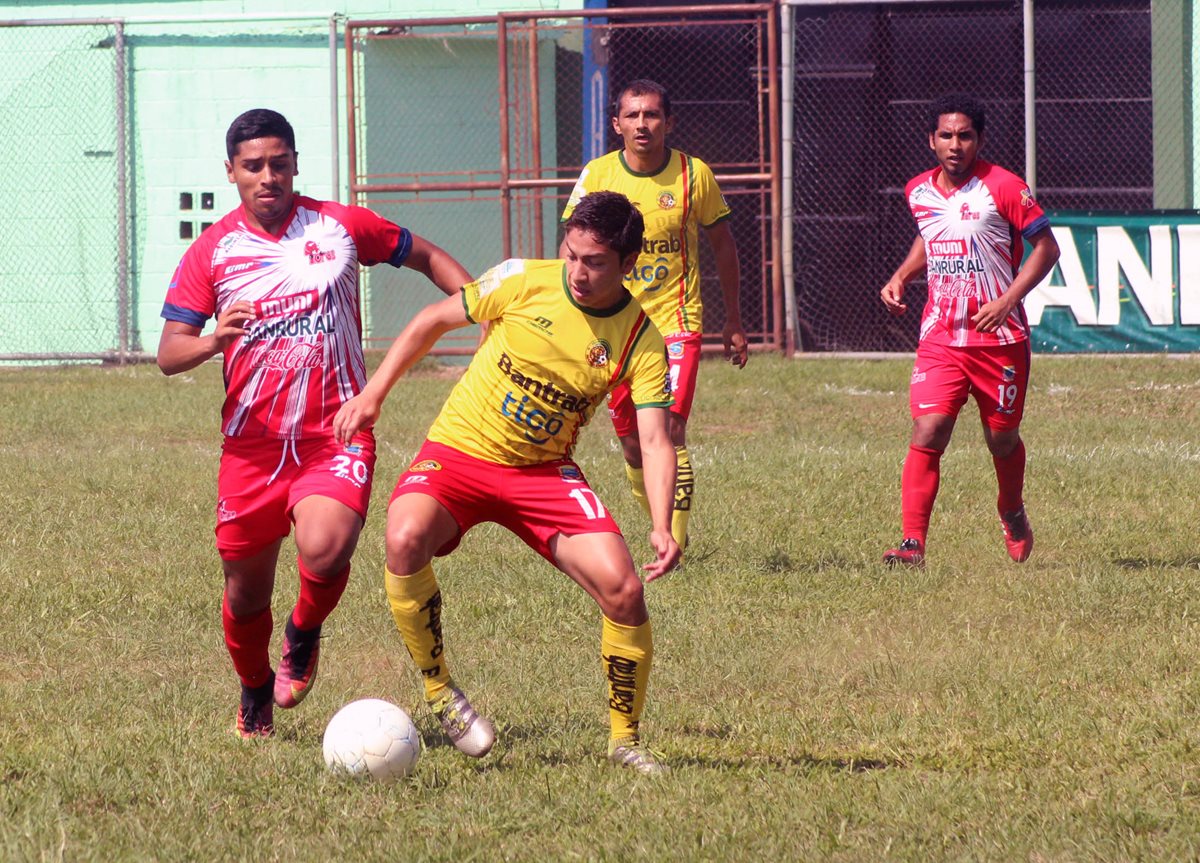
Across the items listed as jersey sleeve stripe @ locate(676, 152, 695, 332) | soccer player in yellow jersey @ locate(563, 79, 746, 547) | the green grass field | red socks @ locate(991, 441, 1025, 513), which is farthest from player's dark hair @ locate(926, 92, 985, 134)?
the green grass field

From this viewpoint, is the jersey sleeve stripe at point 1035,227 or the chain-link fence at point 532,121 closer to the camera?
the jersey sleeve stripe at point 1035,227

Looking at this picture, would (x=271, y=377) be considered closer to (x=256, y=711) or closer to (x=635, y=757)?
(x=256, y=711)

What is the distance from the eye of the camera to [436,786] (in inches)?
198

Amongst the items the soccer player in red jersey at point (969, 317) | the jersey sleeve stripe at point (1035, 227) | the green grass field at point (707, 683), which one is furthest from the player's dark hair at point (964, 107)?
the green grass field at point (707, 683)

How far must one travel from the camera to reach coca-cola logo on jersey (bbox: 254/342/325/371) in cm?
564

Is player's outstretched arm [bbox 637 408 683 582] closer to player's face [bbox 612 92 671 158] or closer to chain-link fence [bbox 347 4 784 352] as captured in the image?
player's face [bbox 612 92 671 158]

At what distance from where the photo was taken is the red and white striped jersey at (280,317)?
5.64 meters

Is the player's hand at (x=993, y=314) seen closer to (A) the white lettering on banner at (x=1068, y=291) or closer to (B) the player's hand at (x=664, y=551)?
(B) the player's hand at (x=664, y=551)

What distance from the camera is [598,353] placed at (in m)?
5.46

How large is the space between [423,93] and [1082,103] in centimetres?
750

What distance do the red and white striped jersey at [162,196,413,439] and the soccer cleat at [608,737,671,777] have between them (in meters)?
1.46

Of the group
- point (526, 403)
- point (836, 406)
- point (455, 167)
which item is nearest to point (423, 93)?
point (455, 167)

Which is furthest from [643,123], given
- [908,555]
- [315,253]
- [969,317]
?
[315,253]

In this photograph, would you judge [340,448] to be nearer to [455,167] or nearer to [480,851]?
[480,851]
